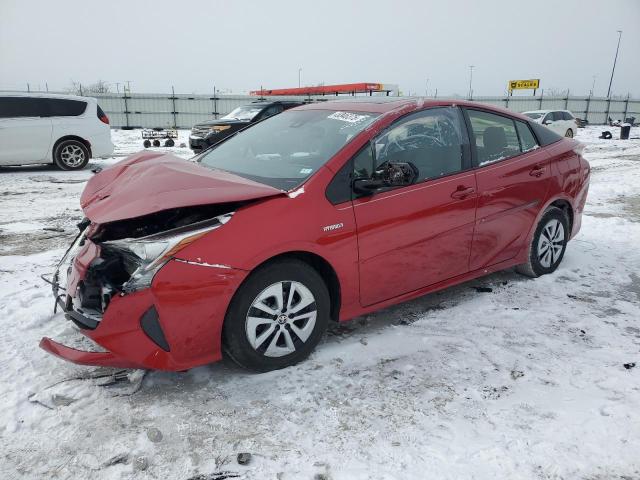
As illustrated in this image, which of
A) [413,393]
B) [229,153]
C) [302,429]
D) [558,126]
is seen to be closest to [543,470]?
[413,393]

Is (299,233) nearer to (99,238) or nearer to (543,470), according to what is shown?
(99,238)

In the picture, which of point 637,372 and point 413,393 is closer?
point 413,393

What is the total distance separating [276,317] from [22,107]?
10131 millimetres

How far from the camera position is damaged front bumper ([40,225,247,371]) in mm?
2439

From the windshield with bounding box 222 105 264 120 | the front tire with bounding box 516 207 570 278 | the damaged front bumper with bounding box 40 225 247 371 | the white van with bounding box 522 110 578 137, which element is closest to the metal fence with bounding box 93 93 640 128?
the white van with bounding box 522 110 578 137

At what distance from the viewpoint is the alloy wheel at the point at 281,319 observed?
8.93 ft

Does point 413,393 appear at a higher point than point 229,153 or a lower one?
lower

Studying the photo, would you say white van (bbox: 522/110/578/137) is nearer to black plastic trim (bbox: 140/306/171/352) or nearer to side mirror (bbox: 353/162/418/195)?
side mirror (bbox: 353/162/418/195)

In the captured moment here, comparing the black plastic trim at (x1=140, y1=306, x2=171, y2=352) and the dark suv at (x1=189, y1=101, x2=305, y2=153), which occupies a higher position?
the dark suv at (x1=189, y1=101, x2=305, y2=153)

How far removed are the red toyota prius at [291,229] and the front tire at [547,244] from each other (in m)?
0.23

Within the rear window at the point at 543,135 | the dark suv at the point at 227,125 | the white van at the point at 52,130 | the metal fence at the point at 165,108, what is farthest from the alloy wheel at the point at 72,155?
the metal fence at the point at 165,108

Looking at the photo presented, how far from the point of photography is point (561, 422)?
8.05 feet

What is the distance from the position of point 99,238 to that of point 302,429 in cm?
162

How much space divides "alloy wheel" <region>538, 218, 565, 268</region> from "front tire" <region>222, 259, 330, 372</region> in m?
2.45
